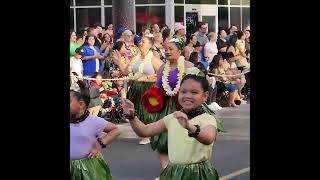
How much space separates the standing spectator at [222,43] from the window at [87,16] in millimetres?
1935

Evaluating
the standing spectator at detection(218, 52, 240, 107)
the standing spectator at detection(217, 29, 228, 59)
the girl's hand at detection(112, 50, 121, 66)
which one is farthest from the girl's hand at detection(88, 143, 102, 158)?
the standing spectator at detection(218, 52, 240, 107)

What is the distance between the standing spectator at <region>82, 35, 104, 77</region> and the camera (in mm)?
9867

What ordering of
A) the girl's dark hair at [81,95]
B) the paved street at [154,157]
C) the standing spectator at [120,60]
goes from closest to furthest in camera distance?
1. the girl's dark hair at [81,95]
2. the paved street at [154,157]
3. the standing spectator at [120,60]

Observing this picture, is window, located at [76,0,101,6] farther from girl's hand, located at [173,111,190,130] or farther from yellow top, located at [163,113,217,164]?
girl's hand, located at [173,111,190,130]

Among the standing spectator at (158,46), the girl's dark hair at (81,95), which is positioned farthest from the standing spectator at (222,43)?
the girl's dark hair at (81,95)

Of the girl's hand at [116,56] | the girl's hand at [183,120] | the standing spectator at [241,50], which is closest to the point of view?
the girl's hand at [183,120]

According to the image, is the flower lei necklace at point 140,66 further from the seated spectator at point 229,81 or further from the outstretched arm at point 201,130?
the seated spectator at point 229,81

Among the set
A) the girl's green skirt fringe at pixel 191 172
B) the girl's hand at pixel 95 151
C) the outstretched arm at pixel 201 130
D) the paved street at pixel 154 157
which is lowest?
the paved street at pixel 154 157

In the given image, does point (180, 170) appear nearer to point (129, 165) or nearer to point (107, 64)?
point (129, 165)

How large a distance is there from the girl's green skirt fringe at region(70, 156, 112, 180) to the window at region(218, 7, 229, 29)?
16.6 feet

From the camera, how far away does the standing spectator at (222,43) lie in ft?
35.9
